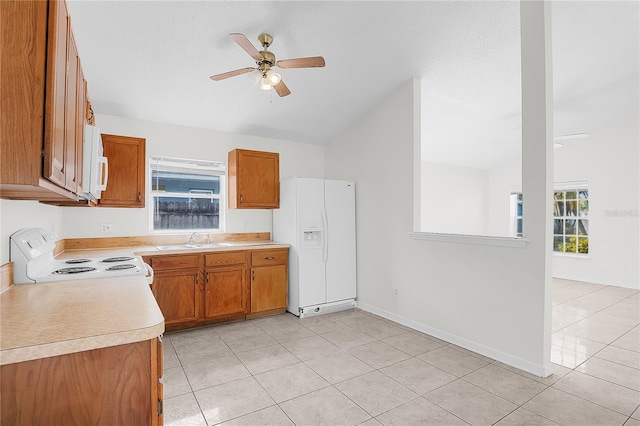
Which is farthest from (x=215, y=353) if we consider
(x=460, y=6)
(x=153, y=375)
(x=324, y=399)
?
(x=460, y=6)

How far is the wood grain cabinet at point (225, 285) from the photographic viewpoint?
3668 mm

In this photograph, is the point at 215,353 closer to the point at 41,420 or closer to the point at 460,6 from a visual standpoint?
Answer: the point at 41,420

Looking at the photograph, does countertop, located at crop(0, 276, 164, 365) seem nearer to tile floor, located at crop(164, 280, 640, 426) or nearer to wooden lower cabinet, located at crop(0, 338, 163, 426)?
wooden lower cabinet, located at crop(0, 338, 163, 426)

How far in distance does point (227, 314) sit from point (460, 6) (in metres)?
3.87

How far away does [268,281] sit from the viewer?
Result: 408 centimetres

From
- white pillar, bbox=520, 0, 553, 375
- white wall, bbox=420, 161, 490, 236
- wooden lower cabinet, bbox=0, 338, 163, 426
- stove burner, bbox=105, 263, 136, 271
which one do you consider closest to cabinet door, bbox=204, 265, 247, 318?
stove burner, bbox=105, 263, 136, 271

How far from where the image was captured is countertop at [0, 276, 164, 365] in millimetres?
997

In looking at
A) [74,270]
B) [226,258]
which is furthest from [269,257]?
[74,270]

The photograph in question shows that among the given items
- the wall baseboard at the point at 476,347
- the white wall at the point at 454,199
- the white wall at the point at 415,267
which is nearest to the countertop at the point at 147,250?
the white wall at the point at 415,267

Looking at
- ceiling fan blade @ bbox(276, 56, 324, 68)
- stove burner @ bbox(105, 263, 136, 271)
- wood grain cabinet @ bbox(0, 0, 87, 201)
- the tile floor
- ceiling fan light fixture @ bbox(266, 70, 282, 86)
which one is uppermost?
ceiling fan blade @ bbox(276, 56, 324, 68)

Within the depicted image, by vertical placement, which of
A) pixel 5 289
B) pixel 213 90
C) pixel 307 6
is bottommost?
pixel 5 289

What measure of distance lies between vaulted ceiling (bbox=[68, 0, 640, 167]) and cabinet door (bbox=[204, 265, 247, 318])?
191cm

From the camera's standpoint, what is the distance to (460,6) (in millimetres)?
2758

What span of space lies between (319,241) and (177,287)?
1.77 meters
